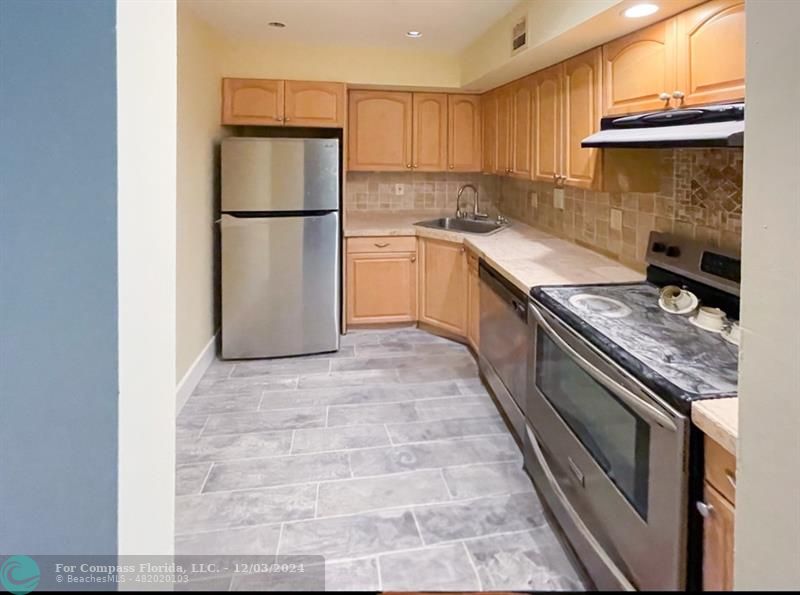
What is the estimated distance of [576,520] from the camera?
5.78 feet

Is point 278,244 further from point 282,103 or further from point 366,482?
point 366,482

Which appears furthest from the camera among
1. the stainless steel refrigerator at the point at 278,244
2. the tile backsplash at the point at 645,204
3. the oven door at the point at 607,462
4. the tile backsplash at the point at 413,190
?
the tile backsplash at the point at 413,190

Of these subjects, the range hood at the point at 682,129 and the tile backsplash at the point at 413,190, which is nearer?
the range hood at the point at 682,129

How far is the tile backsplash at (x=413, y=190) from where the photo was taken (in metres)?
4.77

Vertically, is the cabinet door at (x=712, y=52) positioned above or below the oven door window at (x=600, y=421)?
above

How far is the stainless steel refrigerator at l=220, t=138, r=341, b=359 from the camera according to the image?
3.68 meters

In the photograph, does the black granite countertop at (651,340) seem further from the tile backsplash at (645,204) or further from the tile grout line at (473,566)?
the tile grout line at (473,566)

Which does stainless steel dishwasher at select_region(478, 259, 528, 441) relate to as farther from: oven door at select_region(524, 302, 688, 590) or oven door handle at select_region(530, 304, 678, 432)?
oven door handle at select_region(530, 304, 678, 432)

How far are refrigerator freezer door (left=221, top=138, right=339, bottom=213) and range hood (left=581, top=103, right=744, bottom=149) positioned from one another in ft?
6.90

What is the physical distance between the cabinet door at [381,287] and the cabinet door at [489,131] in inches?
38.0

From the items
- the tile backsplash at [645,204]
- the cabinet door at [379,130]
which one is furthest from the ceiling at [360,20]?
the tile backsplash at [645,204]

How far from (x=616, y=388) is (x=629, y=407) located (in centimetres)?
7

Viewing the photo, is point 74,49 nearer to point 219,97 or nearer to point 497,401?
point 497,401

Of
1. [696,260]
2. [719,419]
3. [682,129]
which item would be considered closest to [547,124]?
[696,260]
